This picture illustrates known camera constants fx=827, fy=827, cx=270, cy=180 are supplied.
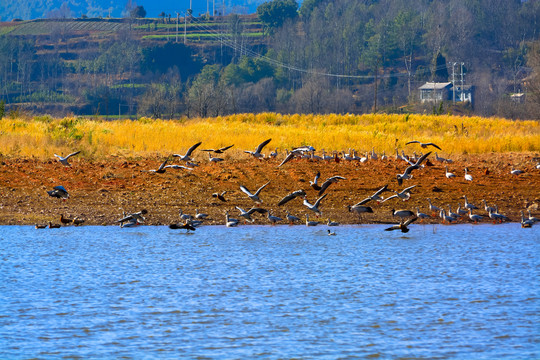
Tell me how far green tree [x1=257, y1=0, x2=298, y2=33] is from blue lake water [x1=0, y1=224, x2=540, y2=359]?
147 m

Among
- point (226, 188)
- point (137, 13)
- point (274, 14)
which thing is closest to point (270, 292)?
point (226, 188)

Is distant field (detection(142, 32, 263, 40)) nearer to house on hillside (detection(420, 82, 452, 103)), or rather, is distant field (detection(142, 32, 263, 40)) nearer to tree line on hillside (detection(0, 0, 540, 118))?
tree line on hillside (detection(0, 0, 540, 118))

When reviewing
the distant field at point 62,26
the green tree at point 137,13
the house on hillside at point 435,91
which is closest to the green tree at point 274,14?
the distant field at point 62,26

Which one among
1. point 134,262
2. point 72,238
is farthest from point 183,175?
point 134,262

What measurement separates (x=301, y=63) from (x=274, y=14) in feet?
82.3

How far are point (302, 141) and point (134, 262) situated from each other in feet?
57.5

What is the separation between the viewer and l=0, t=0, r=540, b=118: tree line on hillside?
4680 inches

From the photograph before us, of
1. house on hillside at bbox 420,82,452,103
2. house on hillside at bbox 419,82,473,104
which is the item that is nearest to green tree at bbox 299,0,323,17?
house on hillside at bbox 419,82,473,104

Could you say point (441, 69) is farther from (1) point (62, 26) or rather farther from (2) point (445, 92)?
(1) point (62, 26)

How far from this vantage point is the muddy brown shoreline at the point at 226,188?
20.9 meters

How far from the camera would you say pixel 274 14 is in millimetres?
164375

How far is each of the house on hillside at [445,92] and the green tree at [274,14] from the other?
Answer: 155ft

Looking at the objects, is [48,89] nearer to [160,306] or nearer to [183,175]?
[183,175]

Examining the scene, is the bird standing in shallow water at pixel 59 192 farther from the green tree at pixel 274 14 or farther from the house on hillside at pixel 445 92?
the green tree at pixel 274 14
